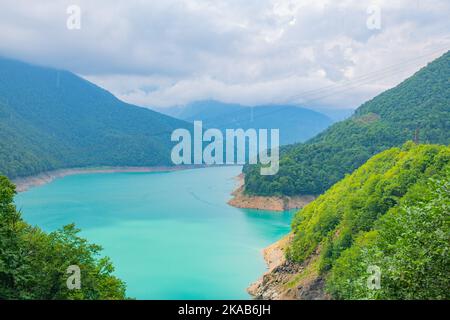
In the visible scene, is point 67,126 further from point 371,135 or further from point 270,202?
point 371,135

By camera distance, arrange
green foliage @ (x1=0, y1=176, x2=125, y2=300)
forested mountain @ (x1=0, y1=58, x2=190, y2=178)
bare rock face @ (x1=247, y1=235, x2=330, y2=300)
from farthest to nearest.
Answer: forested mountain @ (x1=0, y1=58, x2=190, y2=178) < bare rock face @ (x1=247, y1=235, x2=330, y2=300) < green foliage @ (x1=0, y1=176, x2=125, y2=300)

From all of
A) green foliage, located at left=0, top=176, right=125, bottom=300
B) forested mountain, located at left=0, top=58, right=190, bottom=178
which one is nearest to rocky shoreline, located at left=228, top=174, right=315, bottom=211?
forested mountain, located at left=0, top=58, right=190, bottom=178

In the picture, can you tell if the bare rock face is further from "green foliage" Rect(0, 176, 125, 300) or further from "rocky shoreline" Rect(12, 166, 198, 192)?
"rocky shoreline" Rect(12, 166, 198, 192)

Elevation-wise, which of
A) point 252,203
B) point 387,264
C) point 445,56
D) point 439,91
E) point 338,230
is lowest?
point 387,264

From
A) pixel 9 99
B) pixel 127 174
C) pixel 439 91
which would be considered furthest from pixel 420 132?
pixel 9 99

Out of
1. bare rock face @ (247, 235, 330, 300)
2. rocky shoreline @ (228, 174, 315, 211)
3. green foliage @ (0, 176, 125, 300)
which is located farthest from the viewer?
rocky shoreline @ (228, 174, 315, 211)
